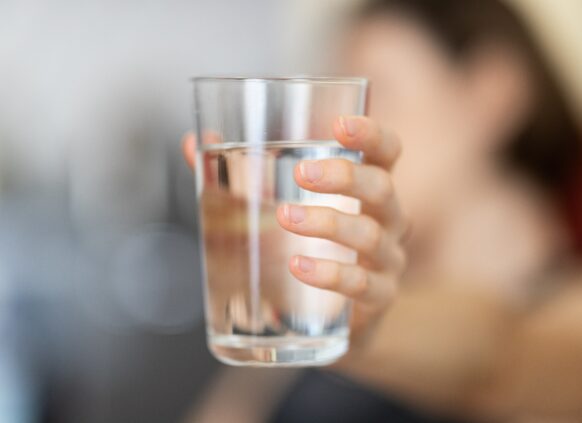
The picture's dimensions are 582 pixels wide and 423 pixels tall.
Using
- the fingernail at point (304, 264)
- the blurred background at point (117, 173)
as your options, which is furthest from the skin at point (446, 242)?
the blurred background at point (117, 173)

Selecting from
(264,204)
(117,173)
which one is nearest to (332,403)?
(264,204)

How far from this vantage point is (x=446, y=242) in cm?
183

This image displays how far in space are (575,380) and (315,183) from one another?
0.77m

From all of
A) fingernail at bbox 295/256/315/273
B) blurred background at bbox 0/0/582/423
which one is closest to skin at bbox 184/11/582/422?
fingernail at bbox 295/256/315/273

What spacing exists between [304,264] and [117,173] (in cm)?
240

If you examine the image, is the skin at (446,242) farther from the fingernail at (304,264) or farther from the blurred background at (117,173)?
the blurred background at (117,173)

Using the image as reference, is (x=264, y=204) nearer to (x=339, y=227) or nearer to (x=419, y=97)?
(x=339, y=227)

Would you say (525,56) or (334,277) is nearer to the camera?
(334,277)

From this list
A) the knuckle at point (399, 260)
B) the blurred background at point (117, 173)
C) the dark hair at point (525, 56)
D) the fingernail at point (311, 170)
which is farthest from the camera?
the blurred background at point (117, 173)

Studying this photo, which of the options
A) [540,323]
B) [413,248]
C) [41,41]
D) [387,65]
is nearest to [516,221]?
[413,248]

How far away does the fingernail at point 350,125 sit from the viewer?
0.59 m

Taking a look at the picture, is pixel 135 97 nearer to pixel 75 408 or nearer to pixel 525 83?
pixel 75 408

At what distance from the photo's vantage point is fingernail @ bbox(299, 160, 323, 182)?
575 millimetres

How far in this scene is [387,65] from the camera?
1.71 m
